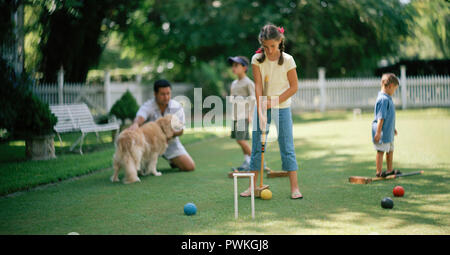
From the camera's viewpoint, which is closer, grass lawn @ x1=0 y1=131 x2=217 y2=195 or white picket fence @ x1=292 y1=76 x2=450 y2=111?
grass lawn @ x1=0 y1=131 x2=217 y2=195

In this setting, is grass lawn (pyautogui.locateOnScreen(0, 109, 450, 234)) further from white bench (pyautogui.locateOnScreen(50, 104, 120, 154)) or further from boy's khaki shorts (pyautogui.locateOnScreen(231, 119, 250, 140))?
white bench (pyautogui.locateOnScreen(50, 104, 120, 154))

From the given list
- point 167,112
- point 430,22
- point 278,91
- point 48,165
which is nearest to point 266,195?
point 278,91

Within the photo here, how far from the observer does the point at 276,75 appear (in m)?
5.54

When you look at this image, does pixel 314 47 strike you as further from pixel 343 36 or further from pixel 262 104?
pixel 262 104

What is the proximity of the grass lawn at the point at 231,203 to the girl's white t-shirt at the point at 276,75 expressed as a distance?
133 cm

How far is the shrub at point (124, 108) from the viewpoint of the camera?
13.0 metres

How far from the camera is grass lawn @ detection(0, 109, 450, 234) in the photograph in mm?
4285

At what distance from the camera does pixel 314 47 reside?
2598 centimetres

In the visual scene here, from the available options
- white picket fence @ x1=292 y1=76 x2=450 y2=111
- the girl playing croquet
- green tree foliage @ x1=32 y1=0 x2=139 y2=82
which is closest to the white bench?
green tree foliage @ x1=32 y1=0 x2=139 y2=82

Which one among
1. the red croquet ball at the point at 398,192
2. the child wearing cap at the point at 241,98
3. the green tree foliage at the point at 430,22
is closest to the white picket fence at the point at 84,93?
the child wearing cap at the point at 241,98

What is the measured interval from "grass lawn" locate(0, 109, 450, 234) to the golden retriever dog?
261 mm

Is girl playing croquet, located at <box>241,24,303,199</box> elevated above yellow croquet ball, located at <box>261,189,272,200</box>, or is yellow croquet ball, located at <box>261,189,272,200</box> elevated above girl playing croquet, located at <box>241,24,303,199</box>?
girl playing croquet, located at <box>241,24,303,199</box>

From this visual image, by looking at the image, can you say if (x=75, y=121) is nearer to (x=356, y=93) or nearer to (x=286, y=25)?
(x=286, y=25)

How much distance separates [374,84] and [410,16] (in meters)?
3.80
